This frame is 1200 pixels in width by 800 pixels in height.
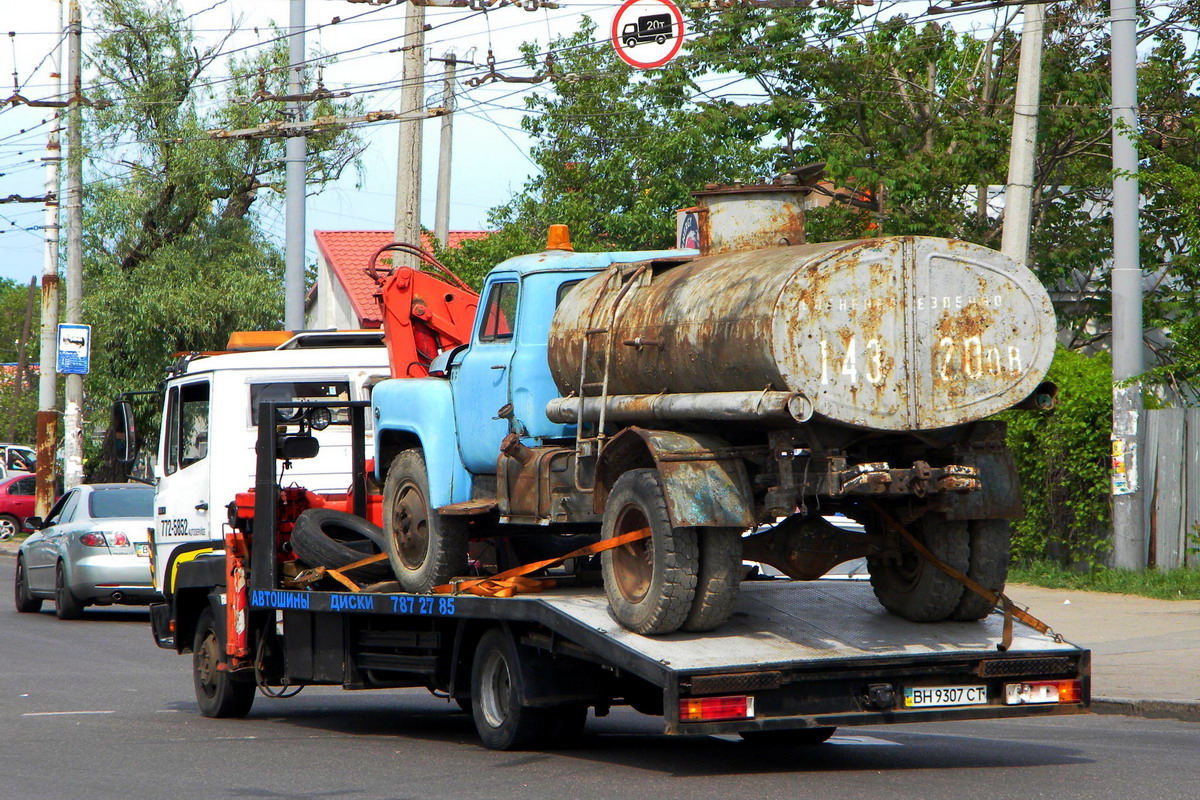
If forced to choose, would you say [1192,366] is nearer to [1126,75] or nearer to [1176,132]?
[1126,75]

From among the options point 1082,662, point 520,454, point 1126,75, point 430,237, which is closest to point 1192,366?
point 1126,75

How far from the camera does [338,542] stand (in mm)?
10953

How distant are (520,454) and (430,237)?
70.7 ft

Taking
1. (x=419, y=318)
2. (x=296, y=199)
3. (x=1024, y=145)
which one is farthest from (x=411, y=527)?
(x=296, y=199)

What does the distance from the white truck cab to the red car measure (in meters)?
22.9

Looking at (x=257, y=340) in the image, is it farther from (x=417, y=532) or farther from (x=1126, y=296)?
(x=1126, y=296)

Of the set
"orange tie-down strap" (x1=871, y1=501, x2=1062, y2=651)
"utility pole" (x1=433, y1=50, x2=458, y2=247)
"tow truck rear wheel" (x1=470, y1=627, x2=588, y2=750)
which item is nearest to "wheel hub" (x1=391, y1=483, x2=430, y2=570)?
"tow truck rear wheel" (x1=470, y1=627, x2=588, y2=750)

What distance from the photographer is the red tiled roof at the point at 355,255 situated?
44344 millimetres

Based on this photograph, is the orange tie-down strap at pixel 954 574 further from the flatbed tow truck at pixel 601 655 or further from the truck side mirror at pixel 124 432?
the truck side mirror at pixel 124 432

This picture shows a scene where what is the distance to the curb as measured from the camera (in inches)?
424

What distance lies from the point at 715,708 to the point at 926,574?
5.67ft

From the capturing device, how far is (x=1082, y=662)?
848cm

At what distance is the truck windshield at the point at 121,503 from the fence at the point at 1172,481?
1150cm

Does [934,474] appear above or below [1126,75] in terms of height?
below
